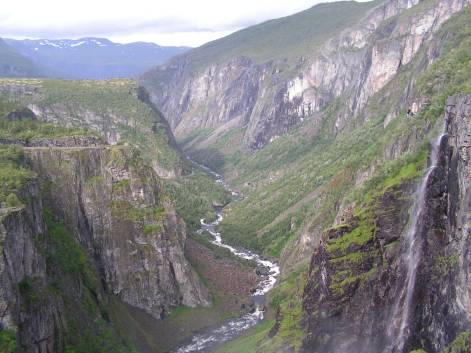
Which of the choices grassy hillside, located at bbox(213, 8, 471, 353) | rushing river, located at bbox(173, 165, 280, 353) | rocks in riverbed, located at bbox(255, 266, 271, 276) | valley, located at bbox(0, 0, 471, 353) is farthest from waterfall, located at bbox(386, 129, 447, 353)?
rocks in riverbed, located at bbox(255, 266, 271, 276)

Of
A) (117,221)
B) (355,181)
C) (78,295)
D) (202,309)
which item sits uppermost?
(355,181)

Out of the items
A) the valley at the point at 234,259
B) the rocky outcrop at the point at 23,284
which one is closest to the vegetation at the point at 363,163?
the valley at the point at 234,259

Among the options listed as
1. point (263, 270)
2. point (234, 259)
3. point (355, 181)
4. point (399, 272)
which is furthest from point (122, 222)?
point (399, 272)

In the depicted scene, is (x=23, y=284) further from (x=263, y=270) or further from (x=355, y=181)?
(x=263, y=270)

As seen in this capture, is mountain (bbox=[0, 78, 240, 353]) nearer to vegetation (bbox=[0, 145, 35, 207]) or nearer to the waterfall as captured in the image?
vegetation (bbox=[0, 145, 35, 207])

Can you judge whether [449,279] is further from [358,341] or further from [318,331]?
[318,331]
